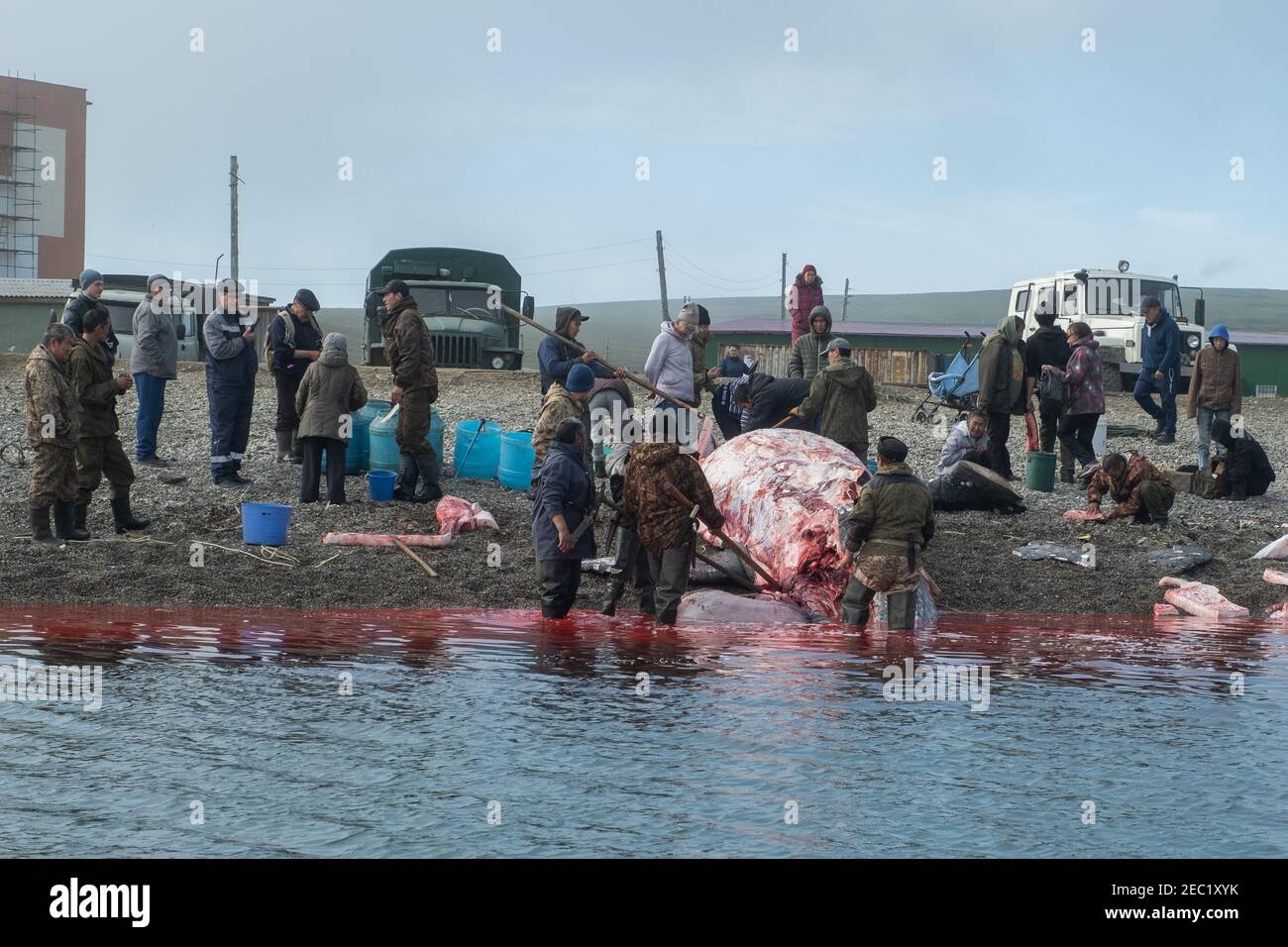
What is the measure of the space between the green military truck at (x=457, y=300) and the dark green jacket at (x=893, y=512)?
13.9m

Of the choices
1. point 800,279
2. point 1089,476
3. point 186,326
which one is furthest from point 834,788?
point 186,326

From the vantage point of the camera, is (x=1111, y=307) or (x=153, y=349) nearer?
(x=153, y=349)

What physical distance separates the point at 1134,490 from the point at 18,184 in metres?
61.5

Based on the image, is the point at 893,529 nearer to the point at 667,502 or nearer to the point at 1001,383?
the point at 667,502

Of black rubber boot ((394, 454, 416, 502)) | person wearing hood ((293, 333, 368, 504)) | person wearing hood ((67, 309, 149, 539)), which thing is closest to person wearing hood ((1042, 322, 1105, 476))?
black rubber boot ((394, 454, 416, 502))

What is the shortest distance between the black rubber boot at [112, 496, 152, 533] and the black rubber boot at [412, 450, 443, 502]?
2410mm

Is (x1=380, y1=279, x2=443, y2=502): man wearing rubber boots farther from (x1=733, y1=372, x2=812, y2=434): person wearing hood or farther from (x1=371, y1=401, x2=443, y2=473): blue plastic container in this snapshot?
(x1=733, y1=372, x2=812, y2=434): person wearing hood

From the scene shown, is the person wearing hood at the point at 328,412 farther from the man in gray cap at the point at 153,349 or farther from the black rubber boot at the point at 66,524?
the black rubber boot at the point at 66,524

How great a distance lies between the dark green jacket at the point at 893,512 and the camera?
416 inches

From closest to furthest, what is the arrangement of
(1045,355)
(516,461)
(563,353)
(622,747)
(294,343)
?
(622,747) → (563,353) → (294,343) → (516,461) → (1045,355)

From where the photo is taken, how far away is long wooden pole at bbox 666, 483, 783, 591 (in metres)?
10.5

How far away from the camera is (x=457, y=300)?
2412cm

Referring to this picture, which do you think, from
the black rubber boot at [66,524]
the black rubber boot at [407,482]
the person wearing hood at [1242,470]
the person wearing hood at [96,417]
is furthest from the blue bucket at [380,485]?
the person wearing hood at [1242,470]

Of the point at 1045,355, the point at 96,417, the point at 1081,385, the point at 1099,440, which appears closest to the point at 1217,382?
the point at 1081,385
